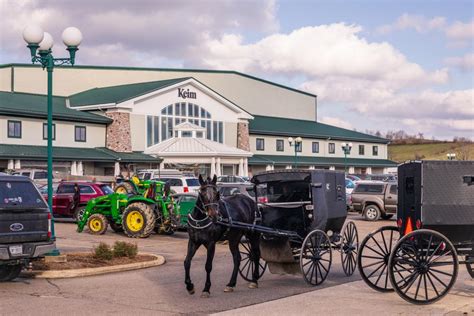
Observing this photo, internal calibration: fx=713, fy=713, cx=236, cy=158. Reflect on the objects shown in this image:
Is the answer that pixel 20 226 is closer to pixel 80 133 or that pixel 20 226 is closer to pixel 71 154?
pixel 71 154

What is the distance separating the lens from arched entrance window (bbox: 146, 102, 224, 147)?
61.7m

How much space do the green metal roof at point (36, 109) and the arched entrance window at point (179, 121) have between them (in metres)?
4.40

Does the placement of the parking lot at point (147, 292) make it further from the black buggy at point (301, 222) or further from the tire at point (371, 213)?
the tire at point (371, 213)

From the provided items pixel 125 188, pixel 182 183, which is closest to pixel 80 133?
pixel 182 183

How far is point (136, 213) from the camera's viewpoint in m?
23.8

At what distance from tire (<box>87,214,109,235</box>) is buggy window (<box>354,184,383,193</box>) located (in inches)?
606

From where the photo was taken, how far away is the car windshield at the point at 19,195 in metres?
13.2

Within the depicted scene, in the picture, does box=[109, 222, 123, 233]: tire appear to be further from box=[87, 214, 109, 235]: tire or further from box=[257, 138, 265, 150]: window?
box=[257, 138, 265, 150]: window

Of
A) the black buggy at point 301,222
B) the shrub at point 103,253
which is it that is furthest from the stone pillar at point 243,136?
the black buggy at point 301,222

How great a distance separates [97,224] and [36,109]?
30447 millimetres

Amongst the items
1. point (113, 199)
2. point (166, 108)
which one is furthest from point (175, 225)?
point (166, 108)

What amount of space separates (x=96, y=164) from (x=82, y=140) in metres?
2.24

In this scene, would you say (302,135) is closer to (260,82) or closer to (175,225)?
(260,82)

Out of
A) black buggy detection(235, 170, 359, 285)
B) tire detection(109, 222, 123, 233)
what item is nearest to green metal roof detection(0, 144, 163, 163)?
tire detection(109, 222, 123, 233)
